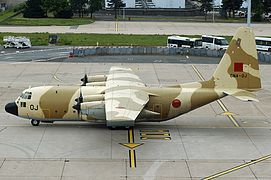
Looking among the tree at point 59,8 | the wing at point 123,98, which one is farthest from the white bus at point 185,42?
the tree at point 59,8

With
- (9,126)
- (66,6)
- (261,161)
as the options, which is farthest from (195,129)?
(66,6)

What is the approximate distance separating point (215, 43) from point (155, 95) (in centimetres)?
5163

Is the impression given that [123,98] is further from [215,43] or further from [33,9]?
[33,9]

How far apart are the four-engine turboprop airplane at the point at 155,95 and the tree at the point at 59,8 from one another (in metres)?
102

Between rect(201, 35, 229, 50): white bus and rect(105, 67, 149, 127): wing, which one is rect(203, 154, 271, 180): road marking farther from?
rect(201, 35, 229, 50): white bus

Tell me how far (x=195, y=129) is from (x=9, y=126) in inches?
594

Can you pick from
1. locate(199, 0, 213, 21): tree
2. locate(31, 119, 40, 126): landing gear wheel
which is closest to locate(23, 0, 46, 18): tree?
locate(199, 0, 213, 21): tree

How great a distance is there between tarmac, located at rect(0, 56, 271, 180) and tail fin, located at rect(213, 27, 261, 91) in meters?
3.66

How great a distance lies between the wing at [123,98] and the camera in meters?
33.5

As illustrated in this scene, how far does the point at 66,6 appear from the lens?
142250 mm

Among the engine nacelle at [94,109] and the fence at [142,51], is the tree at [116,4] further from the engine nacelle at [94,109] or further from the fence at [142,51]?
the engine nacelle at [94,109]

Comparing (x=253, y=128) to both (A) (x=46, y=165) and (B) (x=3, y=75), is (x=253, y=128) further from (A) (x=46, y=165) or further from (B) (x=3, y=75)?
(B) (x=3, y=75)

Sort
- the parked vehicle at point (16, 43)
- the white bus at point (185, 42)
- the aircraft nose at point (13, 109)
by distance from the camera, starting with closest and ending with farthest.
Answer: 1. the aircraft nose at point (13, 109)
2. the parked vehicle at point (16, 43)
3. the white bus at point (185, 42)

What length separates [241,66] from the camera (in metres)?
42.2
